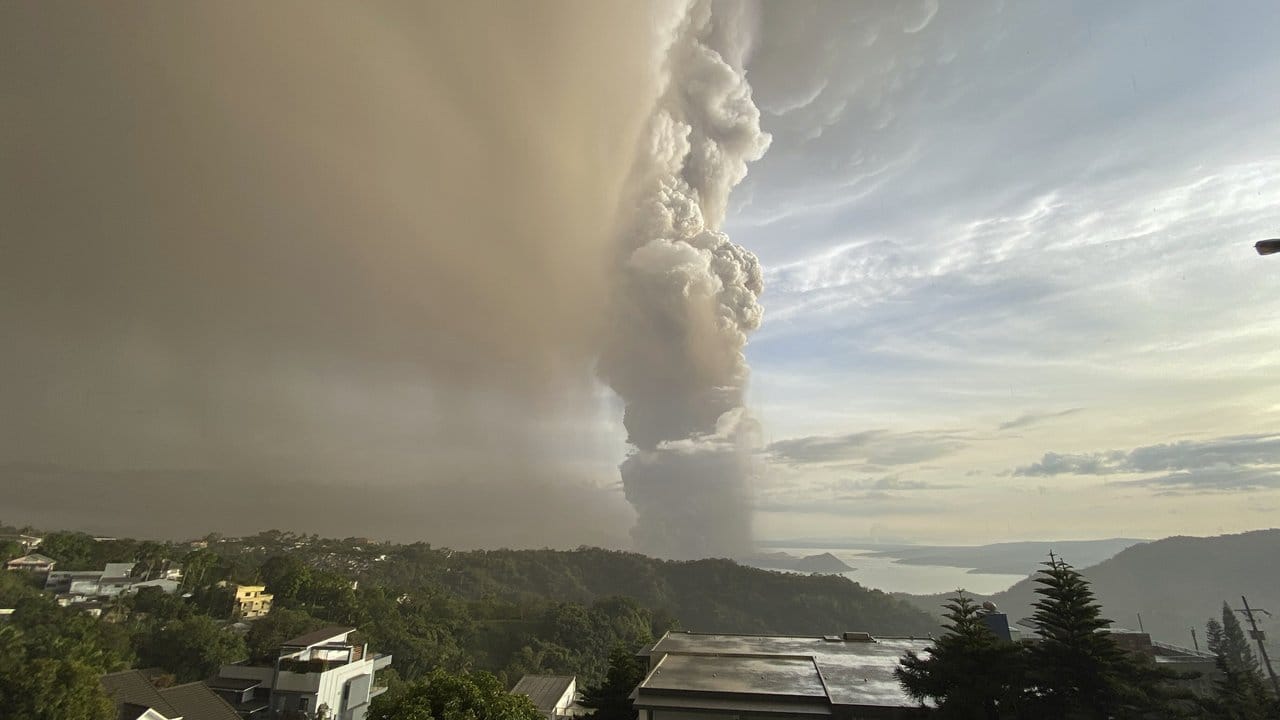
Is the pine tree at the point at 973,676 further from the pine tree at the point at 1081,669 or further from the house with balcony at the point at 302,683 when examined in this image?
the house with balcony at the point at 302,683

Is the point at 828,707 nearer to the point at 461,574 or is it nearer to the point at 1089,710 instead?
the point at 1089,710

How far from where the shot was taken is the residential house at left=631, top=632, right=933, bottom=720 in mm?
19672

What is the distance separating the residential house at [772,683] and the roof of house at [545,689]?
78.6 feet

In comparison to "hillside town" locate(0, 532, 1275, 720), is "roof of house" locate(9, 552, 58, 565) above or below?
above

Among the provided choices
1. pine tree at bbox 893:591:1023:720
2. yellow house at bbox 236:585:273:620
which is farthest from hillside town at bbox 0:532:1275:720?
yellow house at bbox 236:585:273:620

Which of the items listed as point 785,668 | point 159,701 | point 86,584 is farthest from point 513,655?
point 785,668

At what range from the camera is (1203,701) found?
55.4ft

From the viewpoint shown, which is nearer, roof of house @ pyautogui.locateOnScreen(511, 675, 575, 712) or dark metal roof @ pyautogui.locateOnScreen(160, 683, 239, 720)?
dark metal roof @ pyautogui.locateOnScreen(160, 683, 239, 720)

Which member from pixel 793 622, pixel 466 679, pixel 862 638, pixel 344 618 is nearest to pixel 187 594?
pixel 344 618

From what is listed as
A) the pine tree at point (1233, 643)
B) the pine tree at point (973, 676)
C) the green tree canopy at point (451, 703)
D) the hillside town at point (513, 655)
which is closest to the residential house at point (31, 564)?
the hillside town at point (513, 655)

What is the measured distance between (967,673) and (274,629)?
2268 inches

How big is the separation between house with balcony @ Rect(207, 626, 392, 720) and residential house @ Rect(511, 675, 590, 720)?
12.4 m

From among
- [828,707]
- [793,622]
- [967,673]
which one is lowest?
[793,622]

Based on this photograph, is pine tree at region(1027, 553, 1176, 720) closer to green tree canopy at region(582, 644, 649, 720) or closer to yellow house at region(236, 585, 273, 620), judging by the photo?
green tree canopy at region(582, 644, 649, 720)
